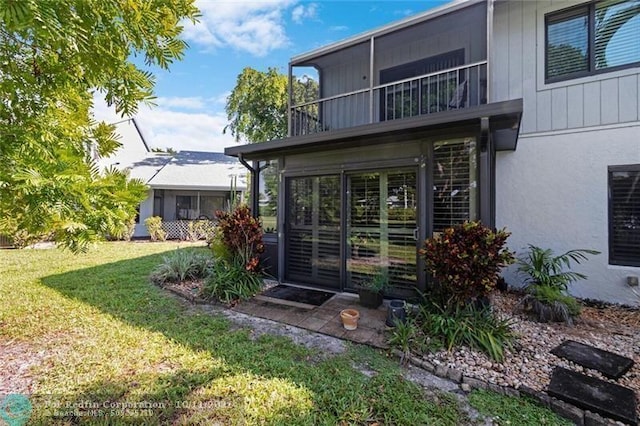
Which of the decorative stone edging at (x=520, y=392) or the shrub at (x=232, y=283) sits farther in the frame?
the shrub at (x=232, y=283)

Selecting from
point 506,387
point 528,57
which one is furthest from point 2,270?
point 528,57

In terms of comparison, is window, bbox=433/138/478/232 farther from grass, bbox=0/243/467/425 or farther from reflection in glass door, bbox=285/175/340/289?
grass, bbox=0/243/467/425

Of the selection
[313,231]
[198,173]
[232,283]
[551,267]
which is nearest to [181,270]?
[232,283]

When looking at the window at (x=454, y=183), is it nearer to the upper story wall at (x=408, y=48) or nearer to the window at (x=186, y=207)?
the upper story wall at (x=408, y=48)

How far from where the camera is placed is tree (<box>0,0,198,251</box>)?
208 cm

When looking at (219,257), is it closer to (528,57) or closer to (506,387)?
(506,387)

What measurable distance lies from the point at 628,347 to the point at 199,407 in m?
4.92

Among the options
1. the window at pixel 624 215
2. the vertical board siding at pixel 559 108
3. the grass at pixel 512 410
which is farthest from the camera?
the vertical board siding at pixel 559 108

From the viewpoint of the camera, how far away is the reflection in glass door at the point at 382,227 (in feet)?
16.6

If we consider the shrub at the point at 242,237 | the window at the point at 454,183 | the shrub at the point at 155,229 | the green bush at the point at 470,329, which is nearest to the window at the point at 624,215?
the window at the point at 454,183

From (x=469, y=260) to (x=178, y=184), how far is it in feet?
46.4

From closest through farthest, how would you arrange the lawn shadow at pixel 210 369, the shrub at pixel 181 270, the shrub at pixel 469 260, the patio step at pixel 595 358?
1. the lawn shadow at pixel 210 369
2. the patio step at pixel 595 358
3. the shrub at pixel 469 260
4. the shrub at pixel 181 270

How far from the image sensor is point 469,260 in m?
3.76

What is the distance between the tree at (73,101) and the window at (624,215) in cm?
694
